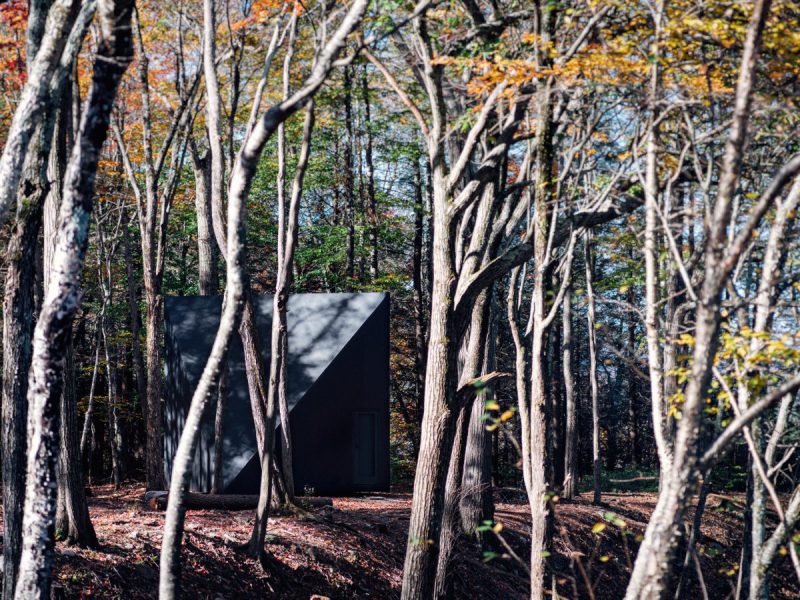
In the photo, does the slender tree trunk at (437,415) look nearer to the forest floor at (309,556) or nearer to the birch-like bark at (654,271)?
the forest floor at (309,556)

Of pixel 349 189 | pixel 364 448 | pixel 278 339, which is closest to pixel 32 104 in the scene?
pixel 278 339

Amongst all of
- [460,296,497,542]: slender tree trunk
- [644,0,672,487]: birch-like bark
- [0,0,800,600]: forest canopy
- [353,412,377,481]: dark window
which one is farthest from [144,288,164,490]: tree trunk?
[644,0,672,487]: birch-like bark

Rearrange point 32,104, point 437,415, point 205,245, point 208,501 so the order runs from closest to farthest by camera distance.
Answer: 1. point 32,104
2. point 437,415
3. point 208,501
4. point 205,245

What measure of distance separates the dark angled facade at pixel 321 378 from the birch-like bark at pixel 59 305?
721cm

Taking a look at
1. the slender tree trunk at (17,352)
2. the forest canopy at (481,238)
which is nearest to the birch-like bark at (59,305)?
the forest canopy at (481,238)

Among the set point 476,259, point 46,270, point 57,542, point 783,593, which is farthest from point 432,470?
point 783,593

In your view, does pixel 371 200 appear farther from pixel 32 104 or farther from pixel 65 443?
pixel 32 104

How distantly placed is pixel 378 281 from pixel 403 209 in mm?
2794

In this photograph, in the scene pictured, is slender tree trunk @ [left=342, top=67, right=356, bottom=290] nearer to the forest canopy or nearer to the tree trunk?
the forest canopy

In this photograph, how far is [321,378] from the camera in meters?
12.3

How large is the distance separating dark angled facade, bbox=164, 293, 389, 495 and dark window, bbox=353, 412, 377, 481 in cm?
2

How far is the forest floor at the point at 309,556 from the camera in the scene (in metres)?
7.04

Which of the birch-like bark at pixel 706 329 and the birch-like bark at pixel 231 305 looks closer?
the birch-like bark at pixel 706 329

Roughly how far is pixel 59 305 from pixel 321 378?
763 cm
